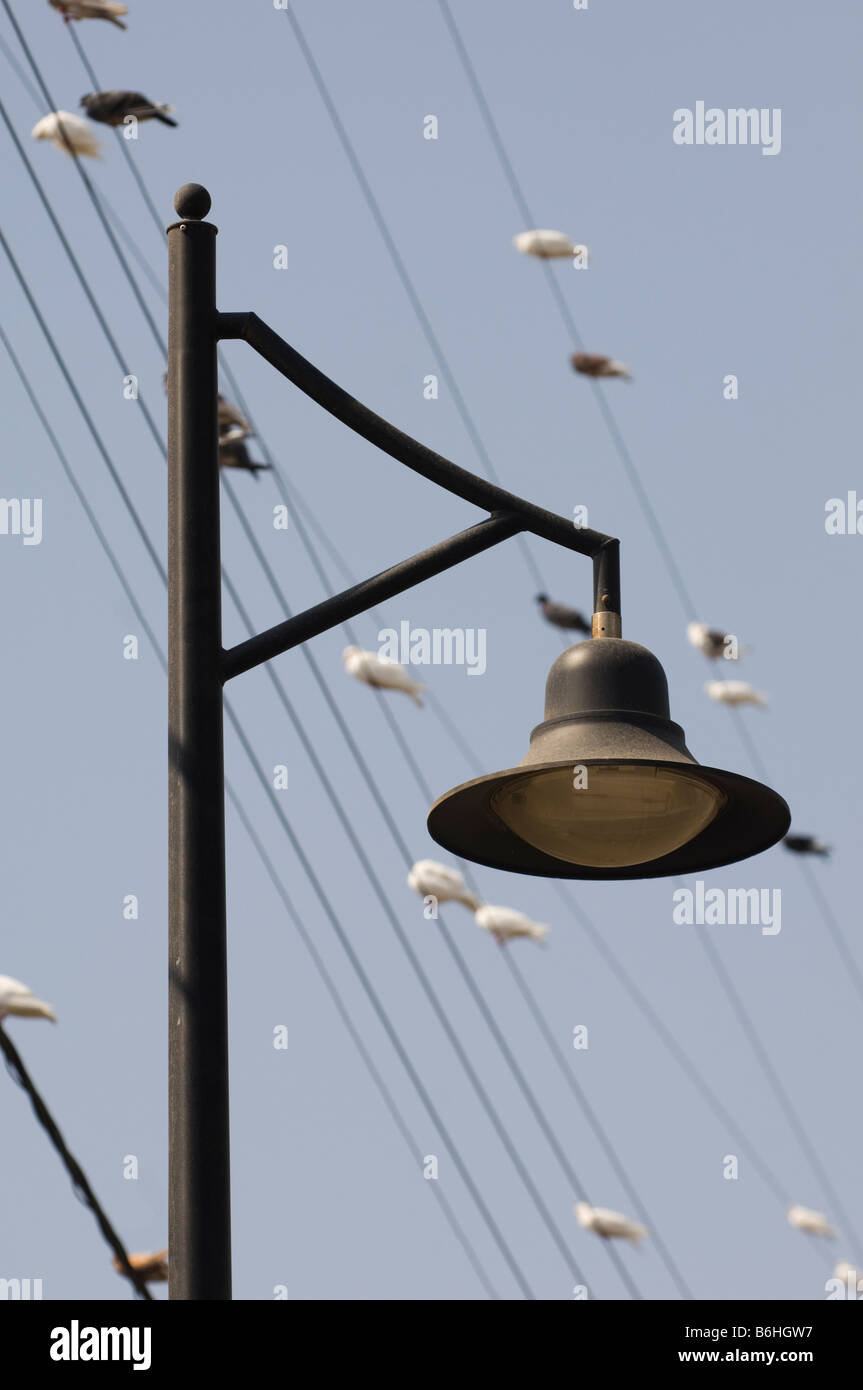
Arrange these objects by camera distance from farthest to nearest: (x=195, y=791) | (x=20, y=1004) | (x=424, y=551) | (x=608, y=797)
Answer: (x=20, y=1004) → (x=608, y=797) → (x=424, y=551) → (x=195, y=791)

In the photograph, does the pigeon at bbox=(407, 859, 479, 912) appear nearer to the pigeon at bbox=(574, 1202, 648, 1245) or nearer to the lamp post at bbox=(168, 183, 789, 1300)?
the pigeon at bbox=(574, 1202, 648, 1245)

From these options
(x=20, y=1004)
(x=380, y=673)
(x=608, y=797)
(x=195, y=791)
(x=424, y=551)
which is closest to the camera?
(x=195, y=791)

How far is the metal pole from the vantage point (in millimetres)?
4543

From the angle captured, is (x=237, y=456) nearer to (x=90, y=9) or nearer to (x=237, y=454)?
(x=237, y=454)

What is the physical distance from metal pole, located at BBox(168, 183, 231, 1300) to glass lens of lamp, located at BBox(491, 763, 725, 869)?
0.84 metres

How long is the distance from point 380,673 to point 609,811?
21.2 meters

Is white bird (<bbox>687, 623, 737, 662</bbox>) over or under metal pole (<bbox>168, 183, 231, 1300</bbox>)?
over

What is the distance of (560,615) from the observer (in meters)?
27.9

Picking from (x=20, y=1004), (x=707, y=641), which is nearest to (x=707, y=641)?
(x=707, y=641)

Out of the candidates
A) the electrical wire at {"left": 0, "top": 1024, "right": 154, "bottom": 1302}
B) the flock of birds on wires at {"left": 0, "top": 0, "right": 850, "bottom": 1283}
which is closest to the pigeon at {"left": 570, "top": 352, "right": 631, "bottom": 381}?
the flock of birds on wires at {"left": 0, "top": 0, "right": 850, "bottom": 1283}
